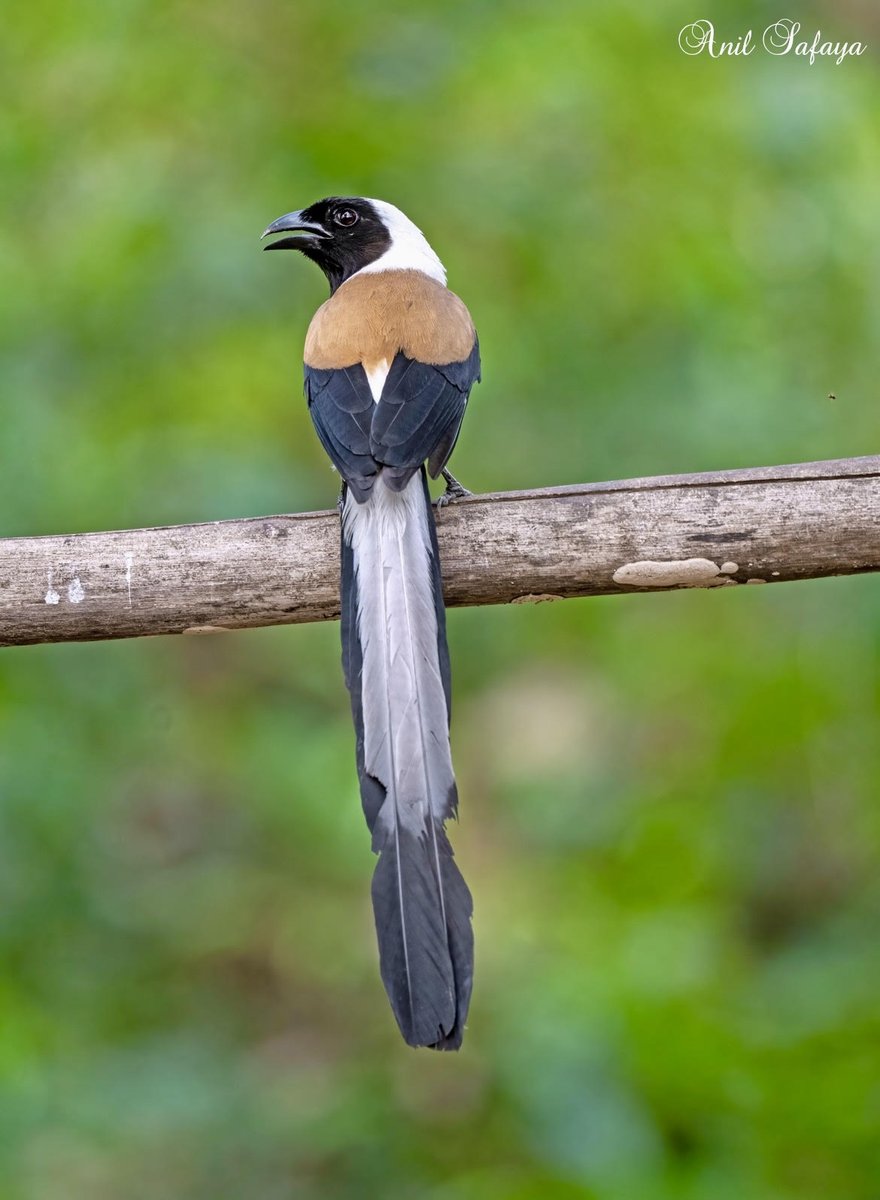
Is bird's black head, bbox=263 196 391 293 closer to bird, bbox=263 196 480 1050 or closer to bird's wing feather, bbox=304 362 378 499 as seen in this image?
bird, bbox=263 196 480 1050

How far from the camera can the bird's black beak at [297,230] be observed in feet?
11.3

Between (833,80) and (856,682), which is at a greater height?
(833,80)

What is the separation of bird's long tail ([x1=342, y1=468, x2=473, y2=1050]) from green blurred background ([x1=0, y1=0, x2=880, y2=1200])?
4.17 ft

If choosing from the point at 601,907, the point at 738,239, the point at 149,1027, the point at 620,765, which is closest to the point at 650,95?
the point at 738,239

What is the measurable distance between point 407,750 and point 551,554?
1.49 feet

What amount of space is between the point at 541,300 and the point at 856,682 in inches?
58.5

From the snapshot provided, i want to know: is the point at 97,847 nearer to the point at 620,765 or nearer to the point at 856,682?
the point at 620,765

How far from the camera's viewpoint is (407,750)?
89.4 inches

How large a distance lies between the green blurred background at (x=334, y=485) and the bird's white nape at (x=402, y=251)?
1.72 feet

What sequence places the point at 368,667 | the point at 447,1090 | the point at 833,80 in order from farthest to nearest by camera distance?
the point at 833,80 < the point at 447,1090 < the point at 368,667

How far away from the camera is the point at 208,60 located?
4.20m

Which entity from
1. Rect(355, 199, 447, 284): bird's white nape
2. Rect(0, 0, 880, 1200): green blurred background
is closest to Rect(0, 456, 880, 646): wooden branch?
Rect(355, 199, 447, 284): bird's white nape

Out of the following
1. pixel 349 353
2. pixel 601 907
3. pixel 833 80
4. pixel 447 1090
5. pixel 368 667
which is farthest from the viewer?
pixel 833 80

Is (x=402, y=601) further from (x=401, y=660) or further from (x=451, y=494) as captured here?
(x=451, y=494)
